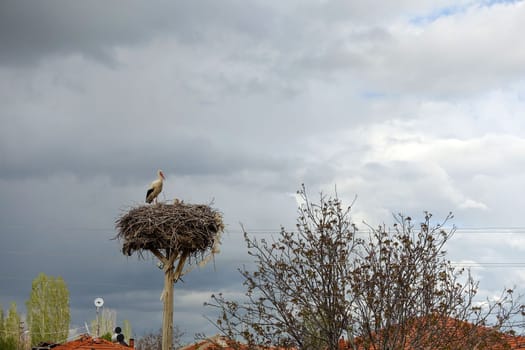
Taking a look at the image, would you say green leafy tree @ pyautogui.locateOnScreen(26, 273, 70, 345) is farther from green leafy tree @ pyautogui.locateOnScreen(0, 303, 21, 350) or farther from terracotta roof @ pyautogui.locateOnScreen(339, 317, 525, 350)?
terracotta roof @ pyautogui.locateOnScreen(339, 317, 525, 350)

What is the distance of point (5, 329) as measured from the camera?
30031 millimetres

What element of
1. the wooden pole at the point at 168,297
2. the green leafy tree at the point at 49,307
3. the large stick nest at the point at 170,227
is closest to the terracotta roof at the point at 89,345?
the wooden pole at the point at 168,297

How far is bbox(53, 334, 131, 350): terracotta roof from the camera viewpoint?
60.0 feet

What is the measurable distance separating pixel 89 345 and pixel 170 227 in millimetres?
4426

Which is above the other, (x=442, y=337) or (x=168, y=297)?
(x=168, y=297)

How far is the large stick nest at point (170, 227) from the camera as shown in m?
16.6

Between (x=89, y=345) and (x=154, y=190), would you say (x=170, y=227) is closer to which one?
(x=154, y=190)

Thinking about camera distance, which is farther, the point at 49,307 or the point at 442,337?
the point at 49,307

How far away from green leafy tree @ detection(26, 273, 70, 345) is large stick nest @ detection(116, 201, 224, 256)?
16539 millimetres

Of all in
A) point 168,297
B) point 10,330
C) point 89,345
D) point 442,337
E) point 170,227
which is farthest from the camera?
point 10,330

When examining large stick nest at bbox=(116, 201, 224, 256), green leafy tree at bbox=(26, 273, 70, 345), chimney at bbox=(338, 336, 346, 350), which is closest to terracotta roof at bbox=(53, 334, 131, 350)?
large stick nest at bbox=(116, 201, 224, 256)

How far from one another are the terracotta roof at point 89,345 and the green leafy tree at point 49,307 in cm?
1345

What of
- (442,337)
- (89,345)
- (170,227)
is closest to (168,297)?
(170,227)

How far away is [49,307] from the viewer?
3259 centimetres
